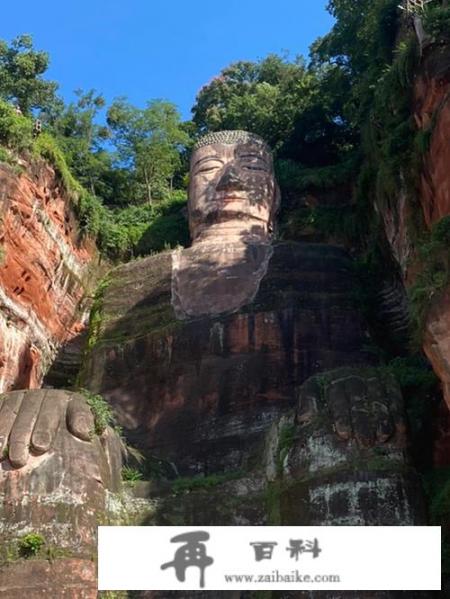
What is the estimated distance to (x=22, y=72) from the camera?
25.8m

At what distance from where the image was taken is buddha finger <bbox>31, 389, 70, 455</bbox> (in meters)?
11.5

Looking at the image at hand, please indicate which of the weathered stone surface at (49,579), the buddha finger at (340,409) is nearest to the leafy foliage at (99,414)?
the weathered stone surface at (49,579)

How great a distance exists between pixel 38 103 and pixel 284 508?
58.5 ft

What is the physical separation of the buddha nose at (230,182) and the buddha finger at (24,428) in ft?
27.1

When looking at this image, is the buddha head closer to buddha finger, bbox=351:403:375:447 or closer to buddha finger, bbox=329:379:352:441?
buddha finger, bbox=329:379:352:441

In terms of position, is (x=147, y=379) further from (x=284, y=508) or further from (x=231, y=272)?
(x=284, y=508)

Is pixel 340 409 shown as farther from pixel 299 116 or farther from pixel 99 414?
pixel 299 116

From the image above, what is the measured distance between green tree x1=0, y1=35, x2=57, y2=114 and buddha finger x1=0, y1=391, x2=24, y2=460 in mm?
14501

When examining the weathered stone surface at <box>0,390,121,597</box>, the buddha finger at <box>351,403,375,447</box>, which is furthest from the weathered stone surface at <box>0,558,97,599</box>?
the buddha finger at <box>351,403,375,447</box>

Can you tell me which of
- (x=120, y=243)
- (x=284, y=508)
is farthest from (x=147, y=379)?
(x=120, y=243)

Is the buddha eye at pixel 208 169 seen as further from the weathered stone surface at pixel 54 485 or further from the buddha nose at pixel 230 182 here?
the weathered stone surface at pixel 54 485

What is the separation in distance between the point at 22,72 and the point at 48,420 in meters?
16.0

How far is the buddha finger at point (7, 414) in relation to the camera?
38.1 ft

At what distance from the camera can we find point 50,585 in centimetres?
1056
